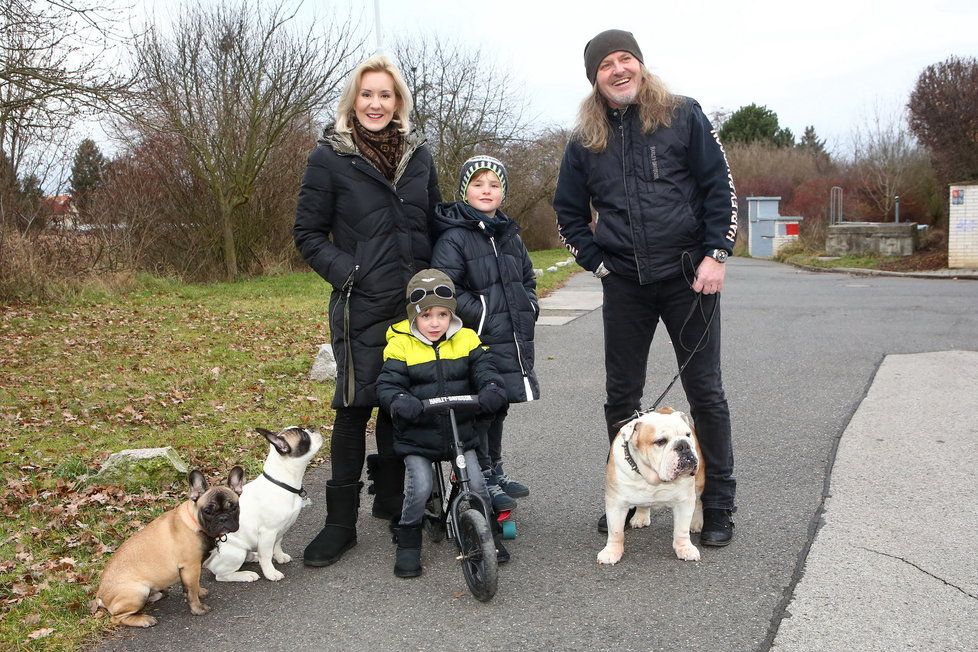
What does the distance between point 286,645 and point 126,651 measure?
63 centimetres

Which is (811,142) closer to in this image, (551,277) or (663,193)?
(551,277)

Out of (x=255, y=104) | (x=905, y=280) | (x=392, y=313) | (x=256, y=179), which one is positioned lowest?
(x=905, y=280)

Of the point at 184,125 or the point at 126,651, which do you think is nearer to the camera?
the point at 126,651

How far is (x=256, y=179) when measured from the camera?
77.3 ft

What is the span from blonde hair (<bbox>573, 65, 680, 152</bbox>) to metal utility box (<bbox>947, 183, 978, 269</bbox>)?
796 inches

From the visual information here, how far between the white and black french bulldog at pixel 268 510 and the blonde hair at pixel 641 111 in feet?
6.73

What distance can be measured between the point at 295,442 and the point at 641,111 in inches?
91.7

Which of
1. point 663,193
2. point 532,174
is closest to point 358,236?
point 663,193

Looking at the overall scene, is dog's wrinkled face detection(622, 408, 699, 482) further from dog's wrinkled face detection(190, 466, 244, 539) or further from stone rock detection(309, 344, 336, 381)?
stone rock detection(309, 344, 336, 381)

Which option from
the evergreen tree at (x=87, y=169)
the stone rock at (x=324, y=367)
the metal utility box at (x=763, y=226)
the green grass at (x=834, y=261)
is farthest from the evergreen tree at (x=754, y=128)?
the stone rock at (x=324, y=367)

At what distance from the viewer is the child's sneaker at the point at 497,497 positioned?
4.53m

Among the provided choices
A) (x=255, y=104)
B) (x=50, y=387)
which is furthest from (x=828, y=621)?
(x=255, y=104)

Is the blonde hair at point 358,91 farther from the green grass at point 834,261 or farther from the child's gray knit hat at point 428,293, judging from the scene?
the green grass at point 834,261

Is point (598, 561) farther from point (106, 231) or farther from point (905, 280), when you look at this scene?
point (905, 280)
